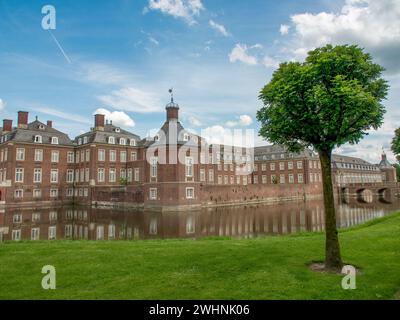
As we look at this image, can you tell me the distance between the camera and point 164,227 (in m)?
21.5

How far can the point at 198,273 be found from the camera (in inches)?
263

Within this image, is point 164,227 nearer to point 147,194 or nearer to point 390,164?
point 147,194

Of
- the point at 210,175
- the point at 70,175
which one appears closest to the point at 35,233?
the point at 70,175

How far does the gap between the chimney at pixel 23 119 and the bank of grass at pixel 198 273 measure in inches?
1549

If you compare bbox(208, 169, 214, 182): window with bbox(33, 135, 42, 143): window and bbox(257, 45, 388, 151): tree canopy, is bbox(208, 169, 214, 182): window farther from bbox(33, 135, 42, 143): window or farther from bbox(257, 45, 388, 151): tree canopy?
bbox(257, 45, 388, 151): tree canopy

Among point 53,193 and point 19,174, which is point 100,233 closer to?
point 19,174

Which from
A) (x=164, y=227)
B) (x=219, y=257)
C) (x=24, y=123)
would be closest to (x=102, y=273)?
(x=219, y=257)

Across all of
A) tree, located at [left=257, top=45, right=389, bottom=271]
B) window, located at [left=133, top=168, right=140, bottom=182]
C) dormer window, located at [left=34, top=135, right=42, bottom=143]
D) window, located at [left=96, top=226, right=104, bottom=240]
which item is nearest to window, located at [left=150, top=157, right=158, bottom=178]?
window, located at [left=133, top=168, right=140, bottom=182]

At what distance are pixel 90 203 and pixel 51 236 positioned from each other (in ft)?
85.3

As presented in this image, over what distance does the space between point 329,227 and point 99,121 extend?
4536cm

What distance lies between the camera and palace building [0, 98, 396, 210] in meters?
35.9

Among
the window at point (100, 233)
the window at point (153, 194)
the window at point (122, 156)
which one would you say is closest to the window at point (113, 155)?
the window at point (122, 156)

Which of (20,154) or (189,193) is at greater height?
(20,154)

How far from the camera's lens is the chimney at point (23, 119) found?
4303 cm
